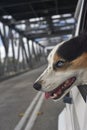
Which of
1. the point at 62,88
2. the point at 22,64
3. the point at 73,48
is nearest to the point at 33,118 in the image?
the point at 62,88

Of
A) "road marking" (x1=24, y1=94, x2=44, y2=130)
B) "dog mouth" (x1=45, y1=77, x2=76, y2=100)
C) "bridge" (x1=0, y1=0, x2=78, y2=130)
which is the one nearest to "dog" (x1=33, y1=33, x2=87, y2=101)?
"dog mouth" (x1=45, y1=77, x2=76, y2=100)

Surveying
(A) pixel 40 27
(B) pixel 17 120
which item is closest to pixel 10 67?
(A) pixel 40 27

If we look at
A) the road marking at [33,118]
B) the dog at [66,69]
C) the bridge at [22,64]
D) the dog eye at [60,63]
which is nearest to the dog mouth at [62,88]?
the dog at [66,69]

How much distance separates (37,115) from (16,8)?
56.5 feet

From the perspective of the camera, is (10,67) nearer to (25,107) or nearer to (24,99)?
(24,99)

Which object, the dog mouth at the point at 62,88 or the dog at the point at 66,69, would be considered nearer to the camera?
the dog at the point at 66,69

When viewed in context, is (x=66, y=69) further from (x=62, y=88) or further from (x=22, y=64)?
(x=22, y=64)

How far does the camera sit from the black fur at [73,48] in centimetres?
246

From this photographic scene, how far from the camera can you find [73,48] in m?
2.50

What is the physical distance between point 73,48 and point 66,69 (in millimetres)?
153

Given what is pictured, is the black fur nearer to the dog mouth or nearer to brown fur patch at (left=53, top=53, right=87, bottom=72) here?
brown fur patch at (left=53, top=53, right=87, bottom=72)

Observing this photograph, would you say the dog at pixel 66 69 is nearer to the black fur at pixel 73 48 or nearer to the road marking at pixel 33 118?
the black fur at pixel 73 48

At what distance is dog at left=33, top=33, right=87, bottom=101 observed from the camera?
2.47 m

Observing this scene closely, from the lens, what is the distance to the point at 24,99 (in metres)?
12.2
